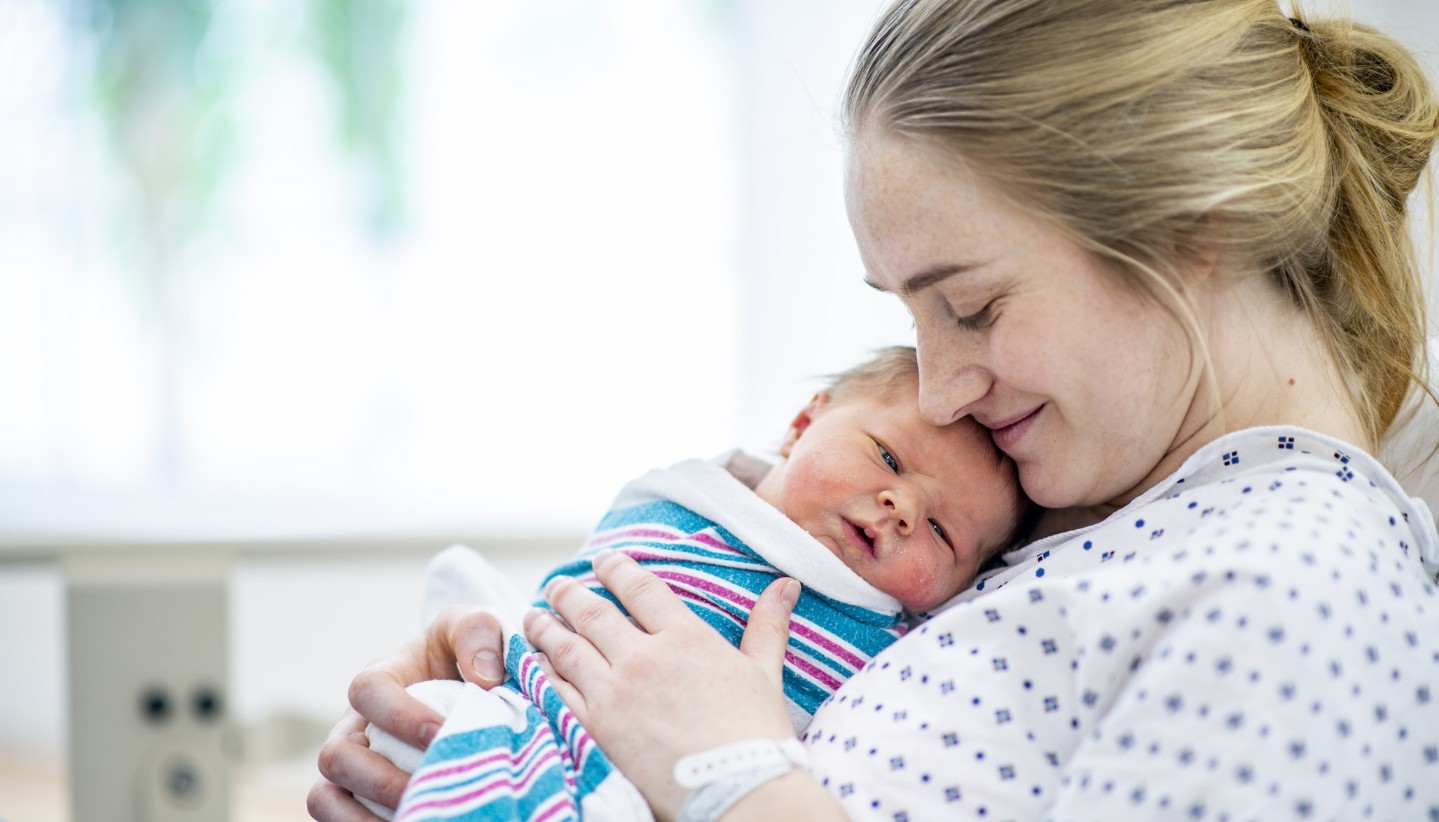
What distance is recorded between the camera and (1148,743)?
2.56ft

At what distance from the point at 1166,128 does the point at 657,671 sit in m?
0.64

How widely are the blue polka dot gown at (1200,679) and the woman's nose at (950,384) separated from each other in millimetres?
196

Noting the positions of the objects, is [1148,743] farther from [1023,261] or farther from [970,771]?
[1023,261]

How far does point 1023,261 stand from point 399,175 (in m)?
2.51

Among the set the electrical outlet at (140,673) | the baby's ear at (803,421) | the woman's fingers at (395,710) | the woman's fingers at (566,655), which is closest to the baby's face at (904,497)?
the baby's ear at (803,421)

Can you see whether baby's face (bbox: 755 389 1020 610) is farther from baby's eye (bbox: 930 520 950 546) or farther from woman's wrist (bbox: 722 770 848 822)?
woman's wrist (bbox: 722 770 848 822)

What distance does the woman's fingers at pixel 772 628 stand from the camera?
1056 mm

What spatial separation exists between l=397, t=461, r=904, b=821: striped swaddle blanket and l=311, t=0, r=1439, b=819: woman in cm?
4

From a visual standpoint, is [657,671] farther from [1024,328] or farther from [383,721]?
[1024,328]

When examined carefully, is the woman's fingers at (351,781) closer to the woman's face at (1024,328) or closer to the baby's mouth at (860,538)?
the baby's mouth at (860,538)

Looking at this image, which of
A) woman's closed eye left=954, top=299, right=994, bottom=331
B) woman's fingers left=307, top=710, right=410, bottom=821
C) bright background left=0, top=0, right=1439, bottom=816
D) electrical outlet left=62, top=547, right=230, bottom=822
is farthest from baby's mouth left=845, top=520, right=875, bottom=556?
bright background left=0, top=0, right=1439, bottom=816

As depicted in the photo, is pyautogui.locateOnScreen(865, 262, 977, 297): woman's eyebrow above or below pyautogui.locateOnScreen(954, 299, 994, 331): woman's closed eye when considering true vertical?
above

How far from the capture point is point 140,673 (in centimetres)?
158

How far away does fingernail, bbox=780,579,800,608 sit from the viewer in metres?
1.13
